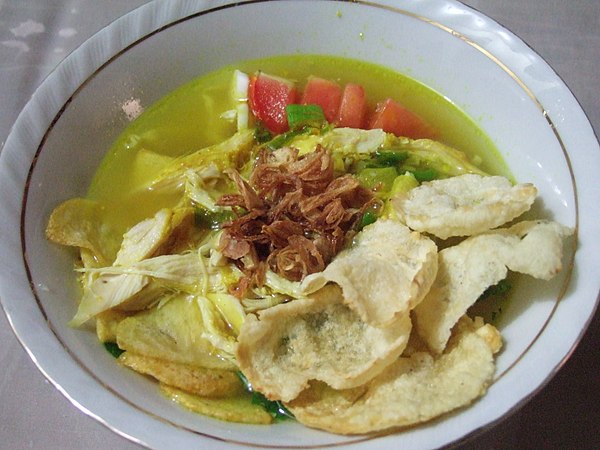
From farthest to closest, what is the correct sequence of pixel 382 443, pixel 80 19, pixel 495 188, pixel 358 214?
pixel 80 19
pixel 358 214
pixel 495 188
pixel 382 443

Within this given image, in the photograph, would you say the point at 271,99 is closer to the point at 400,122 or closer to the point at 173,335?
the point at 400,122

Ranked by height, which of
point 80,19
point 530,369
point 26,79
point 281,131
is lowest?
point 26,79

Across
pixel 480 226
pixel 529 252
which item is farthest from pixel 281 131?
pixel 529 252

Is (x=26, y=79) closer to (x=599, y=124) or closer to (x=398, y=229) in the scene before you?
(x=398, y=229)

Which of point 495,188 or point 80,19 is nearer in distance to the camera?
point 495,188

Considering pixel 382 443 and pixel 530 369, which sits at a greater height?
pixel 530 369

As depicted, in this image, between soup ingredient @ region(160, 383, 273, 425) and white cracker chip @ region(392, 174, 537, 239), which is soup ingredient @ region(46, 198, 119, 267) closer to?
soup ingredient @ region(160, 383, 273, 425)

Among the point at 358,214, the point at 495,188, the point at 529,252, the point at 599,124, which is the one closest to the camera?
the point at 529,252
